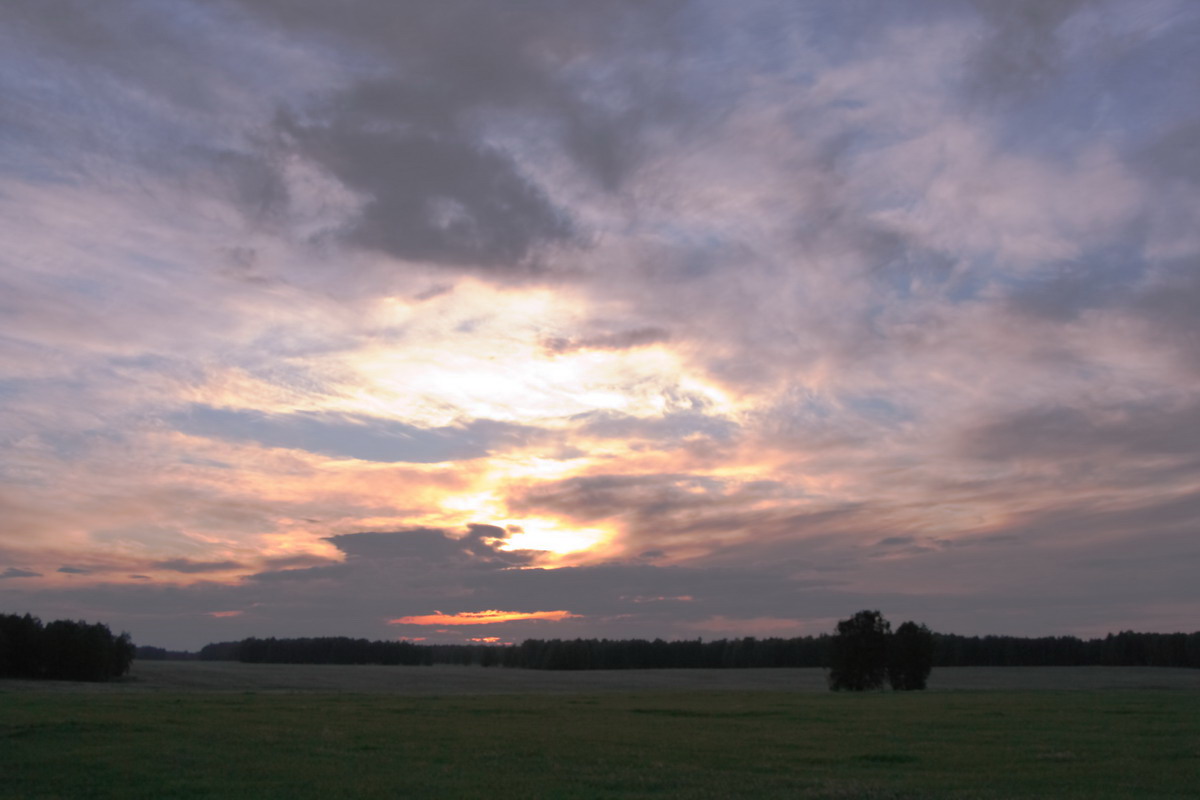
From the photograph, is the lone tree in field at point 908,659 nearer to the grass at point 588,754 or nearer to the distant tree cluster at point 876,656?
the distant tree cluster at point 876,656

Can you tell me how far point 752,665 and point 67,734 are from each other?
176085 mm

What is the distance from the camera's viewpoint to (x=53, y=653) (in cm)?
10081

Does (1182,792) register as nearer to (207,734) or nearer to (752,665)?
(207,734)

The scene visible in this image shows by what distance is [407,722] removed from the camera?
36.9m

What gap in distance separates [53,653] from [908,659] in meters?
92.2

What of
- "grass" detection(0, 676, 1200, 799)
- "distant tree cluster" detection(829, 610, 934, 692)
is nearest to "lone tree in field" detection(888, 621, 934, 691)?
"distant tree cluster" detection(829, 610, 934, 692)

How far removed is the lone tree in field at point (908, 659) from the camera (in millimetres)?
89250

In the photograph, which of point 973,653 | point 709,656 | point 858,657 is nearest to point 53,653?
point 858,657

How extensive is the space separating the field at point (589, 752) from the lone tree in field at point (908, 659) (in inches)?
1717

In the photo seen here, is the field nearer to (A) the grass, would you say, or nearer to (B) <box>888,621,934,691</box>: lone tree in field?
(A) the grass

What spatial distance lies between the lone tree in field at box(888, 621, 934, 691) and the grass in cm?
4644

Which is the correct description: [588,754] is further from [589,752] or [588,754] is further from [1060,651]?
[1060,651]

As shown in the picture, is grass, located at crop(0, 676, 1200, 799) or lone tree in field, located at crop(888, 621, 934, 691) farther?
lone tree in field, located at crop(888, 621, 934, 691)

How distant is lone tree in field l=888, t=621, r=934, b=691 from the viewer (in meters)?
89.2
